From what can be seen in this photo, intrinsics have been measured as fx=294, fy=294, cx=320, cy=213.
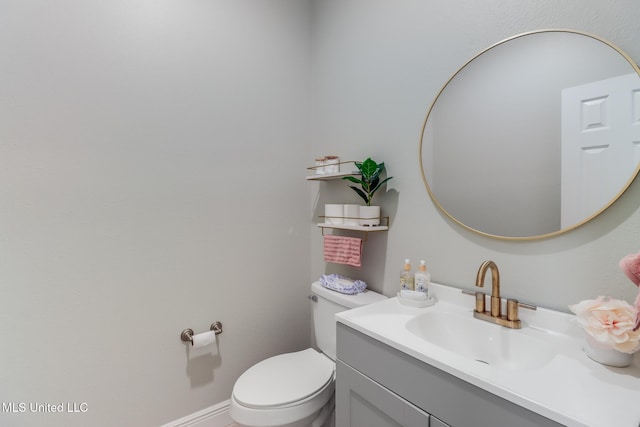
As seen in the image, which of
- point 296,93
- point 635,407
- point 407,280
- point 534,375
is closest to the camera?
point 635,407

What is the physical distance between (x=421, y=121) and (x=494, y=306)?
801mm

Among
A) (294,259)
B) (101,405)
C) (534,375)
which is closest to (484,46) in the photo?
(534,375)

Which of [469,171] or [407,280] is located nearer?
[469,171]

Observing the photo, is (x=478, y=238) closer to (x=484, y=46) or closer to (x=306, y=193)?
(x=484, y=46)

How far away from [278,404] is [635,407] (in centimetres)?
107

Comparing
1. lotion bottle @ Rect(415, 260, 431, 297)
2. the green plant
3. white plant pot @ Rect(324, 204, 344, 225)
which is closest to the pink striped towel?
white plant pot @ Rect(324, 204, 344, 225)

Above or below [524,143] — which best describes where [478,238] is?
below

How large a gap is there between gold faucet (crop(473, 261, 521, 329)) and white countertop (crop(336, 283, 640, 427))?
0.16 feet

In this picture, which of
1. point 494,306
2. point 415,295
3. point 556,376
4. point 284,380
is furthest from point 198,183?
→ point 556,376

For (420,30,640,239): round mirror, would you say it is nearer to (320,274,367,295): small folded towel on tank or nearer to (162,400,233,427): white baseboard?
(320,274,367,295): small folded towel on tank

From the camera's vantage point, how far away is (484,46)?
1.10m

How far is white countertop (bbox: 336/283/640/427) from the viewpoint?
57 cm

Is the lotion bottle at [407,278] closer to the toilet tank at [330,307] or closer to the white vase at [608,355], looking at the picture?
the toilet tank at [330,307]

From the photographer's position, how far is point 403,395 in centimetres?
84
